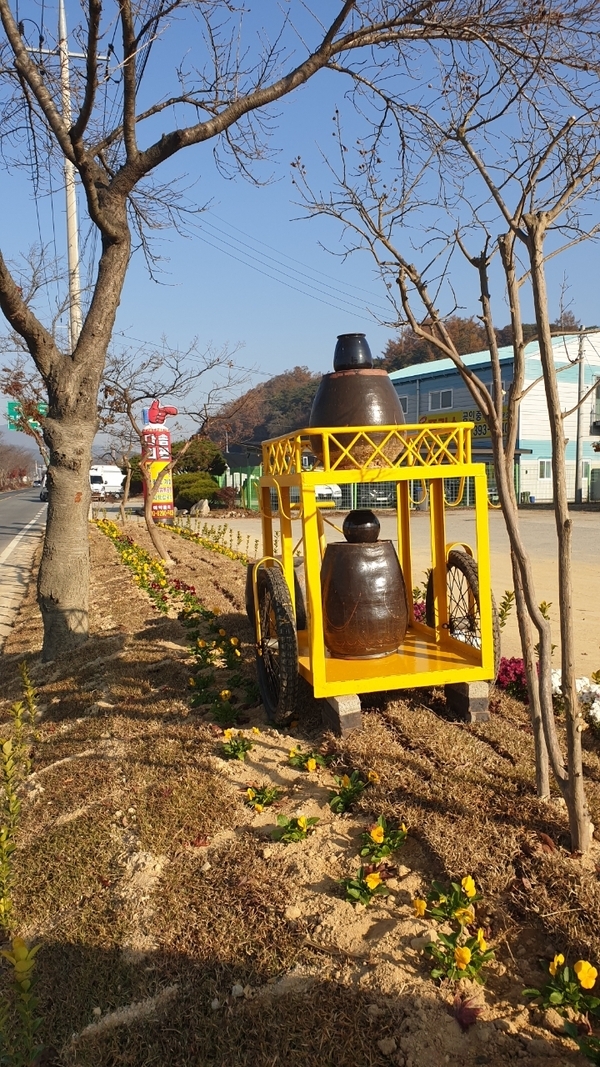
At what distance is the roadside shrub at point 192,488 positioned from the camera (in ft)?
98.9

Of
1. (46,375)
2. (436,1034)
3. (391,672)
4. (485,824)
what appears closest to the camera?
(436,1034)

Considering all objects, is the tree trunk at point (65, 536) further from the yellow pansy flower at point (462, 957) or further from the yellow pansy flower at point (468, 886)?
the yellow pansy flower at point (462, 957)

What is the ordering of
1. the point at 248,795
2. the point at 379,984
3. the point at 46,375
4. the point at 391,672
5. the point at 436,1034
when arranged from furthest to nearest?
the point at 46,375 < the point at 391,672 < the point at 248,795 < the point at 379,984 < the point at 436,1034

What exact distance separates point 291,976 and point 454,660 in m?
2.30

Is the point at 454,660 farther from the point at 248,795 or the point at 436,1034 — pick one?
the point at 436,1034

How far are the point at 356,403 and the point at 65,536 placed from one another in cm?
347

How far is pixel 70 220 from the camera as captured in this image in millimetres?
17141

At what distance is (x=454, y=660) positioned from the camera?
4.48m

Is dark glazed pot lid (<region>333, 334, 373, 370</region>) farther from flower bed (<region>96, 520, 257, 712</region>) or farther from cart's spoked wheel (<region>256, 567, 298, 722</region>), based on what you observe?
flower bed (<region>96, 520, 257, 712</region>)

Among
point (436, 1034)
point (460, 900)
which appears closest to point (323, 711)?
point (460, 900)

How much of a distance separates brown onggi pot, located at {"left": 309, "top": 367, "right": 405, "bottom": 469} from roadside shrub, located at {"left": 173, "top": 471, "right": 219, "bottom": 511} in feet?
85.1

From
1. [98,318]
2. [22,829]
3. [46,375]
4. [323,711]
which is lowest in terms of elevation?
[22,829]

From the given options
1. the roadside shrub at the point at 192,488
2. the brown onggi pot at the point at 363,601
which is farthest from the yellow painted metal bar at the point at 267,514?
the roadside shrub at the point at 192,488

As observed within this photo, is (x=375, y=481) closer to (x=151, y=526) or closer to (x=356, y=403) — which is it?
(x=356, y=403)
